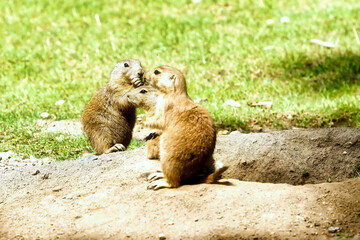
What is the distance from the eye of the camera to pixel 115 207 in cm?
350

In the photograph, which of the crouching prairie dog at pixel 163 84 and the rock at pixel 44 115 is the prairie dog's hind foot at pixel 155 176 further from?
the rock at pixel 44 115

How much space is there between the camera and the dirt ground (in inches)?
124

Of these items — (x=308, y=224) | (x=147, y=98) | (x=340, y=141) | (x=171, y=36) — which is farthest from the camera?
(x=171, y=36)

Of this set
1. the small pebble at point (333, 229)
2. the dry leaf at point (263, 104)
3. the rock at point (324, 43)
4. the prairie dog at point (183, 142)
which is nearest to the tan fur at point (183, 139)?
the prairie dog at point (183, 142)

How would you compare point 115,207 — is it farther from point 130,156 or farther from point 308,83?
point 308,83

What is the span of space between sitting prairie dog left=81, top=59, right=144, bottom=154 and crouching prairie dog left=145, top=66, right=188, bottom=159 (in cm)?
80

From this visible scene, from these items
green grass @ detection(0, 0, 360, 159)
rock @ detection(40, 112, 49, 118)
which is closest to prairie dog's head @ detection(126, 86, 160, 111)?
green grass @ detection(0, 0, 360, 159)

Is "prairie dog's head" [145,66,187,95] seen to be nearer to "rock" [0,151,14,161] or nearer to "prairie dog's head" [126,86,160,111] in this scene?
"prairie dog's head" [126,86,160,111]

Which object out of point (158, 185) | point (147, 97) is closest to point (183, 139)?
point (158, 185)

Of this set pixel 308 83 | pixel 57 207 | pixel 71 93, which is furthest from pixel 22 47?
pixel 57 207

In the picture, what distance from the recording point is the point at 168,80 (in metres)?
4.04

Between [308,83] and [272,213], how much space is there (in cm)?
425

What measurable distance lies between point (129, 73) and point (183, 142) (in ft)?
5.26

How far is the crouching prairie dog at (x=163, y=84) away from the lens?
13.2 feet
